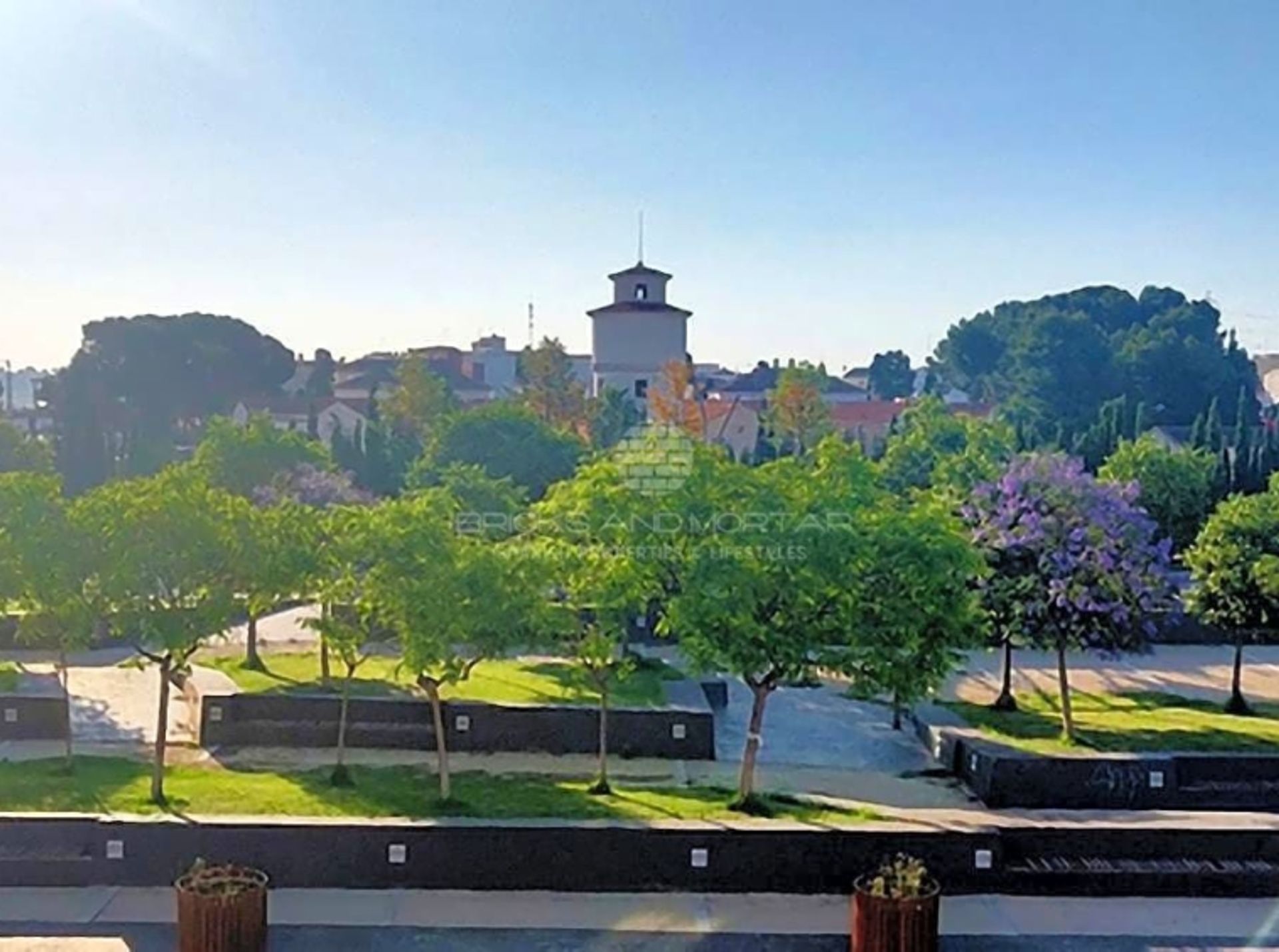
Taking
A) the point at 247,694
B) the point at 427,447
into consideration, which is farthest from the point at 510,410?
the point at 247,694

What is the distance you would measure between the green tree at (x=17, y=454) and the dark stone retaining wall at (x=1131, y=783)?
25.1m

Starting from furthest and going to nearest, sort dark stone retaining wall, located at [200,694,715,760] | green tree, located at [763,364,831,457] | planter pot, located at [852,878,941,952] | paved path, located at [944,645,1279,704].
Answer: green tree, located at [763,364,831,457] → paved path, located at [944,645,1279,704] → dark stone retaining wall, located at [200,694,715,760] → planter pot, located at [852,878,941,952]

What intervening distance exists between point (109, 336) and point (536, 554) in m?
47.2

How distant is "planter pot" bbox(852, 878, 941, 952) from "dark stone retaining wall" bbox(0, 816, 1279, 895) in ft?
5.57

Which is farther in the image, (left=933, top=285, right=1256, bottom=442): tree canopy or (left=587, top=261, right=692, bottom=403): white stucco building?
(left=933, top=285, right=1256, bottom=442): tree canopy

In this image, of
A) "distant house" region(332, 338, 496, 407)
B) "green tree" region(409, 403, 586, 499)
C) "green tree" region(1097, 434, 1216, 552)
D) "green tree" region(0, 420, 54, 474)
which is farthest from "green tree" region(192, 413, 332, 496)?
"distant house" region(332, 338, 496, 407)

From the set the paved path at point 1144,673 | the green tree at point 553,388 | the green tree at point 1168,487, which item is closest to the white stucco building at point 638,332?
the green tree at point 553,388

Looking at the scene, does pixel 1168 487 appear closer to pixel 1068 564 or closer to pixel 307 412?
pixel 1068 564

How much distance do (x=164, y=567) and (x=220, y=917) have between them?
4.35 m

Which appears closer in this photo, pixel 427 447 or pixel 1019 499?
pixel 1019 499

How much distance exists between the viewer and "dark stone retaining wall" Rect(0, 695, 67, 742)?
15.9 m

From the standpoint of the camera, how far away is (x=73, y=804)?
12383mm

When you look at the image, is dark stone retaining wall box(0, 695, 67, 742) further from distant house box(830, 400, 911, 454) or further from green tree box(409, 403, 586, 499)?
distant house box(830, 400, 911, 454)

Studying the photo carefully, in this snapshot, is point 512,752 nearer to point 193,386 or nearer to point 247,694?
point 247,694
